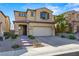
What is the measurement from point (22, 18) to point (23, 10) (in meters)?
0.17

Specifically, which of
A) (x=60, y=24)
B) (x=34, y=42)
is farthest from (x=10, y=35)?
(x=60, y=24)

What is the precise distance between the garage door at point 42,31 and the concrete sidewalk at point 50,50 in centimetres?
27

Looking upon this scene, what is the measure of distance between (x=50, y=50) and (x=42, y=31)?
46 centimetres

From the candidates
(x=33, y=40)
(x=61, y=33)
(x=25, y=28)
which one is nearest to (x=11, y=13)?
(x=25, y=28)

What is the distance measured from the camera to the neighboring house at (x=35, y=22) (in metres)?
3.75

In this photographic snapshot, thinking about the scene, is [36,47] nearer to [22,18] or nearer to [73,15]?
[22,18]

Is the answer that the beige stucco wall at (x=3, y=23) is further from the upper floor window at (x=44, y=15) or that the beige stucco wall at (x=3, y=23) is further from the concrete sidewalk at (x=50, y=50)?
the upper floor window at (x=44, y=15)

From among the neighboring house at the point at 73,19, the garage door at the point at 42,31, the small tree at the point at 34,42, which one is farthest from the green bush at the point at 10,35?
the neighboring house at the point at 73,19

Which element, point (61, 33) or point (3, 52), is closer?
point (3, 52)

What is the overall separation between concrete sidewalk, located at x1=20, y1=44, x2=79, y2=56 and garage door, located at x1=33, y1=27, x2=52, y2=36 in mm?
275

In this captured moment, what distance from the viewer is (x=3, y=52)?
3604mm

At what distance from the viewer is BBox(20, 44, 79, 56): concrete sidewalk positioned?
11.9ft

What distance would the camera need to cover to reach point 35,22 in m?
3.83

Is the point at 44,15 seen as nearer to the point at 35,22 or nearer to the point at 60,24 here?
the point at 35,22
